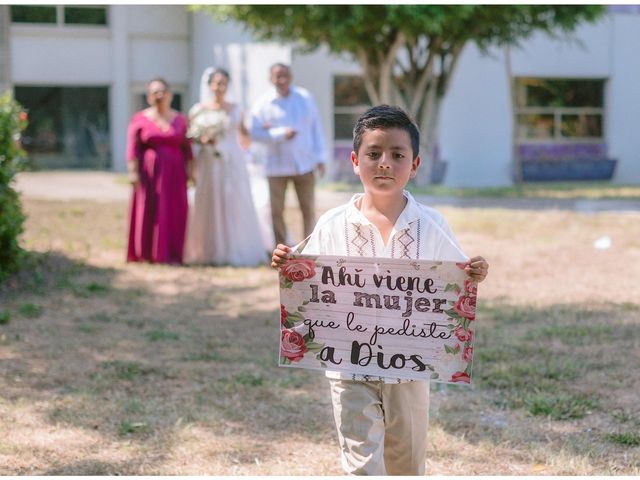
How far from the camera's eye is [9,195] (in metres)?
8.20

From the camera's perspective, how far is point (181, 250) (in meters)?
9.92

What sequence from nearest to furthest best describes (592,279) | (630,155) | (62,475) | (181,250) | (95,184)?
1. (62,475)
2. (592,279)
3. (181,250)
4. (95,184)
5. (630,155)

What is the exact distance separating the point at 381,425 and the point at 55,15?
27.3 meters

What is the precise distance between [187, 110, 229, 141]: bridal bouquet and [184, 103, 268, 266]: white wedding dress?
0.69ft

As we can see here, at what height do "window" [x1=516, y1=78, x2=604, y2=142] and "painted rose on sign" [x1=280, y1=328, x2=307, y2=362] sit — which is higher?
"window" [x1=516, y1=78, x2=604, y2=142]

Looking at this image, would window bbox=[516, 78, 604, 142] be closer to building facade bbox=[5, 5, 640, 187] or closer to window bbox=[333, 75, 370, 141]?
building facade bbox=[5, 5, 640, 187]

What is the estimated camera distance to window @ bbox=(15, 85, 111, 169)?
29295mm

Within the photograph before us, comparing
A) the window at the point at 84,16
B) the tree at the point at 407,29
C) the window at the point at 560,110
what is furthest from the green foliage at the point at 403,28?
the window at the point at 84,16

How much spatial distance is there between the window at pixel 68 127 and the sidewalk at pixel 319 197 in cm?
546

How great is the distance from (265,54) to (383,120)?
22.4 meters

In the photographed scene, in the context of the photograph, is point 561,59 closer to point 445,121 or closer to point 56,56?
point 445,121

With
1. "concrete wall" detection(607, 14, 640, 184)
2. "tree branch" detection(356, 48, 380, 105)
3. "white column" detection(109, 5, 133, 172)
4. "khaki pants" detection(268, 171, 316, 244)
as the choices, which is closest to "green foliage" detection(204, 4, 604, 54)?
"tree branch" detection(356, 48, 380, 105)

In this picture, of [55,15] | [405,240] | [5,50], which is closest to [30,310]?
[405,240]

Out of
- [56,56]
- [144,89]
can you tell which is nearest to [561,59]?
[144,89]
